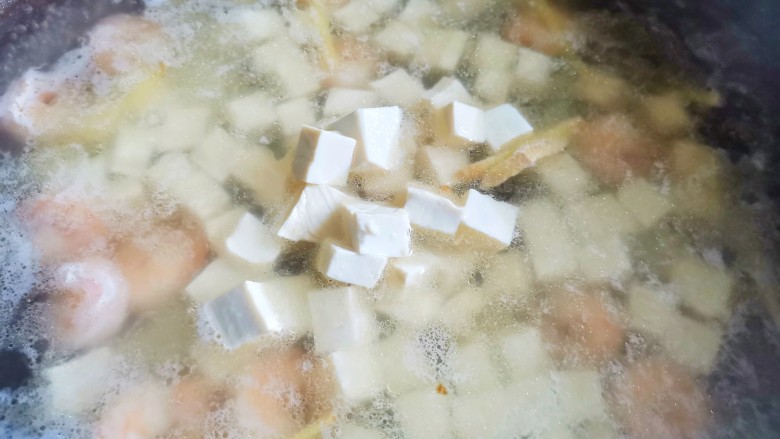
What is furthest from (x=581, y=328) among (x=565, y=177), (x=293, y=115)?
(x=293, y=115)

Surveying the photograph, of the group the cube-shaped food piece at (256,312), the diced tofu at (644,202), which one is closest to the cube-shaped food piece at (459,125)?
the diced tofu at (644,202)

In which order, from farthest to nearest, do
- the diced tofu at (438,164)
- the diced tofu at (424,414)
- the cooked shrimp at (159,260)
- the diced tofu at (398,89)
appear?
the diced tofu at (398,89) < the diced tofu at (438,164) < the cooked shrimp at (159,260) < the diced tofu at (424,414)

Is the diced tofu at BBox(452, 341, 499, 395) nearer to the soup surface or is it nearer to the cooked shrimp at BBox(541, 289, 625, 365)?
the soup surface

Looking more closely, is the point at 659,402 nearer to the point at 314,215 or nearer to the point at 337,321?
the point at 337,321

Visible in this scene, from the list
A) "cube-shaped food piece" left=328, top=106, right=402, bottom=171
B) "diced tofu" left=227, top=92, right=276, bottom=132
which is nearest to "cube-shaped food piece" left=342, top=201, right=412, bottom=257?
"cube-shaped food piece" left=328, top=106, right=402, bottom=171

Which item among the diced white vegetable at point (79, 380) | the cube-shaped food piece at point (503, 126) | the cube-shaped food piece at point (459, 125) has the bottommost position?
the diced white vegetable at point (79, 380)

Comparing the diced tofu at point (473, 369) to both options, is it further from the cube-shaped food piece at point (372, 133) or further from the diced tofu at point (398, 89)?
the diced tofu at point (398, 89)

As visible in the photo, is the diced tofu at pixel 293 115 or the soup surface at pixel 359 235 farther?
the diced tofu at pixel 293 115
